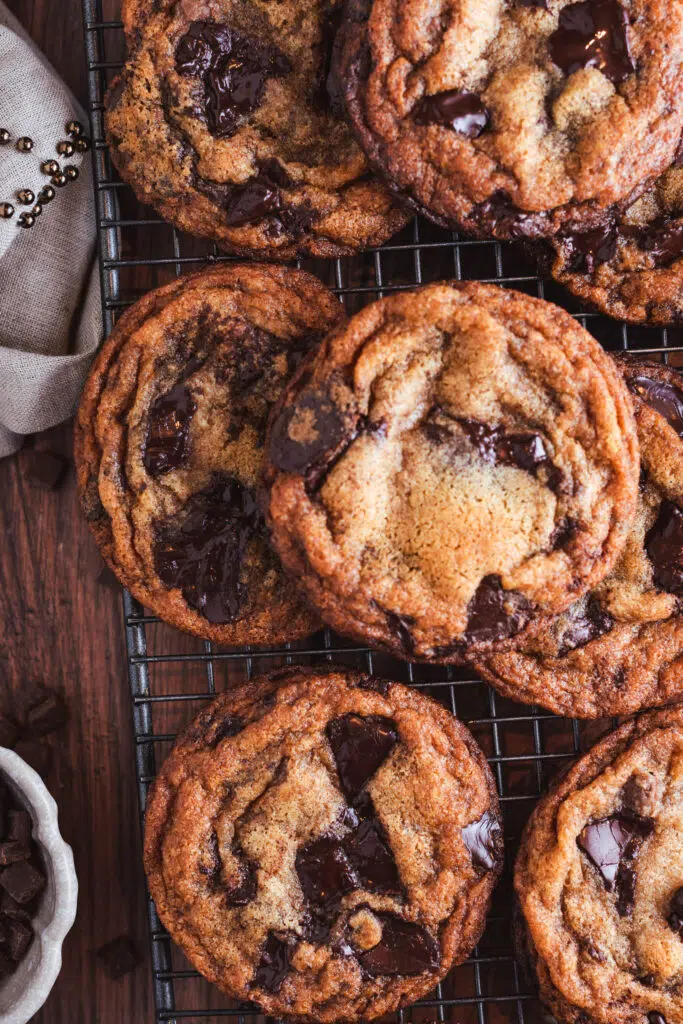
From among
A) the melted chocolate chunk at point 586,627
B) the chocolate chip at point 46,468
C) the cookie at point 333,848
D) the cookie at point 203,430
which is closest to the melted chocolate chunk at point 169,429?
the cookie at point 203,430

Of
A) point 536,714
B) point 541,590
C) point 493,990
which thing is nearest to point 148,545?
point 541,590

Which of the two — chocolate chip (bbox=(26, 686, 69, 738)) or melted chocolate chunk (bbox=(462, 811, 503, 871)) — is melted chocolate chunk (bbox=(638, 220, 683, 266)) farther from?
chocolate chip (bbox=(26, 686, 69, 738))

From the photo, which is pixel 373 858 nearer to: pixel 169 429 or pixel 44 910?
pixel 44 910

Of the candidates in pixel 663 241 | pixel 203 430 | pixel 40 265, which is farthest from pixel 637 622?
pixel 40 265

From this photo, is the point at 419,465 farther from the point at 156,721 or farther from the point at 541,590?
the point at 156,721

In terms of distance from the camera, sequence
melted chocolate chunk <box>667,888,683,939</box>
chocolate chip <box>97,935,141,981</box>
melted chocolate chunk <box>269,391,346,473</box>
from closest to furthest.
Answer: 1. melted chocolate chunk <box>269,391,346,473</box>
2. melted chocolate chunk <box>667,888,683,939</box>
3. chocolate chip <box>97,935,141,981</box>

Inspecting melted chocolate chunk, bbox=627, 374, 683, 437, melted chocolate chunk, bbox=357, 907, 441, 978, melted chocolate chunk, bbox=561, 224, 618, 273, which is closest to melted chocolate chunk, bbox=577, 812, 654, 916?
melted chocolate chunk, bbox=357, 907, 441, 978
